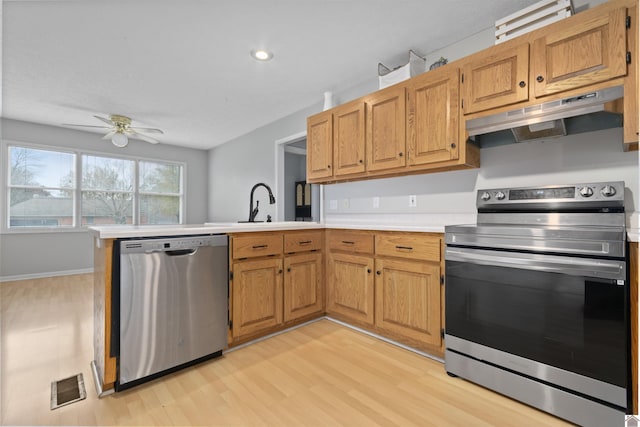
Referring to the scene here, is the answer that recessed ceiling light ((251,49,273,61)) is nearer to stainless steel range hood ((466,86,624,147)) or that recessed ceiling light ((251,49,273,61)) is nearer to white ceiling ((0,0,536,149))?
white ceiling ((0,0,536,149))

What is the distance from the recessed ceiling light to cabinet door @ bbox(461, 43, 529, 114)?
1.63m

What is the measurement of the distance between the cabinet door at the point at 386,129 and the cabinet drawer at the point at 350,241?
1.95 feet

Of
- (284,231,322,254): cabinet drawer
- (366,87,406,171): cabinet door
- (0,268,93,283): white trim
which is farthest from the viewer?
(0,268,93,283): white trim

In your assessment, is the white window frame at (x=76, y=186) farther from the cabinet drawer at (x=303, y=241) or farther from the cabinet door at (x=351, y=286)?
the cabinet door at (x=351, y=286)

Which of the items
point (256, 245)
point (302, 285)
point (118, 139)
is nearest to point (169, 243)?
point (256, 245)

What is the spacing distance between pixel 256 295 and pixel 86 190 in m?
4.68

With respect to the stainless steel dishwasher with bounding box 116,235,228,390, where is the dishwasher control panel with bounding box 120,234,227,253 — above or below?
above

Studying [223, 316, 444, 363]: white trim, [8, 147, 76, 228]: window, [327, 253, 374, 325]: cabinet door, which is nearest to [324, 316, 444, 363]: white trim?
[223, 316, 444, 363]: white trim

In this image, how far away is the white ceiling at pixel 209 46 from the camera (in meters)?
2.08

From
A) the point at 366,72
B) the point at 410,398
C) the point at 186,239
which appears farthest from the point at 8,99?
the point at 410,398

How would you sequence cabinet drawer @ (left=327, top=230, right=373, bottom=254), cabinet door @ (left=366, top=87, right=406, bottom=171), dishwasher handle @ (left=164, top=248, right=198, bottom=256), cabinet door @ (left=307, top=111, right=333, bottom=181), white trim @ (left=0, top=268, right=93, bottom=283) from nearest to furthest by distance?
dishwasher handle @ (left=164, top=248, right=198, bottom=256) < cabinet door @ (left=366, top=87, right=406, bottom=171) < cabinet drawer @ (left=327, top=230, right=373, bottom=254) < cabinet door @ (left=307, top=111, right=333, bottom=181) < white trim @ (left=0, top=268, right=93, bottom=283)

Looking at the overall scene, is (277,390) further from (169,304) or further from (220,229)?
(220,229)

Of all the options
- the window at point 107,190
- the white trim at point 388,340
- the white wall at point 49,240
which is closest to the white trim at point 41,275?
the white wall at point 49,240

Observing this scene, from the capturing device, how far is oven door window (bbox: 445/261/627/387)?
1346 millimetres
